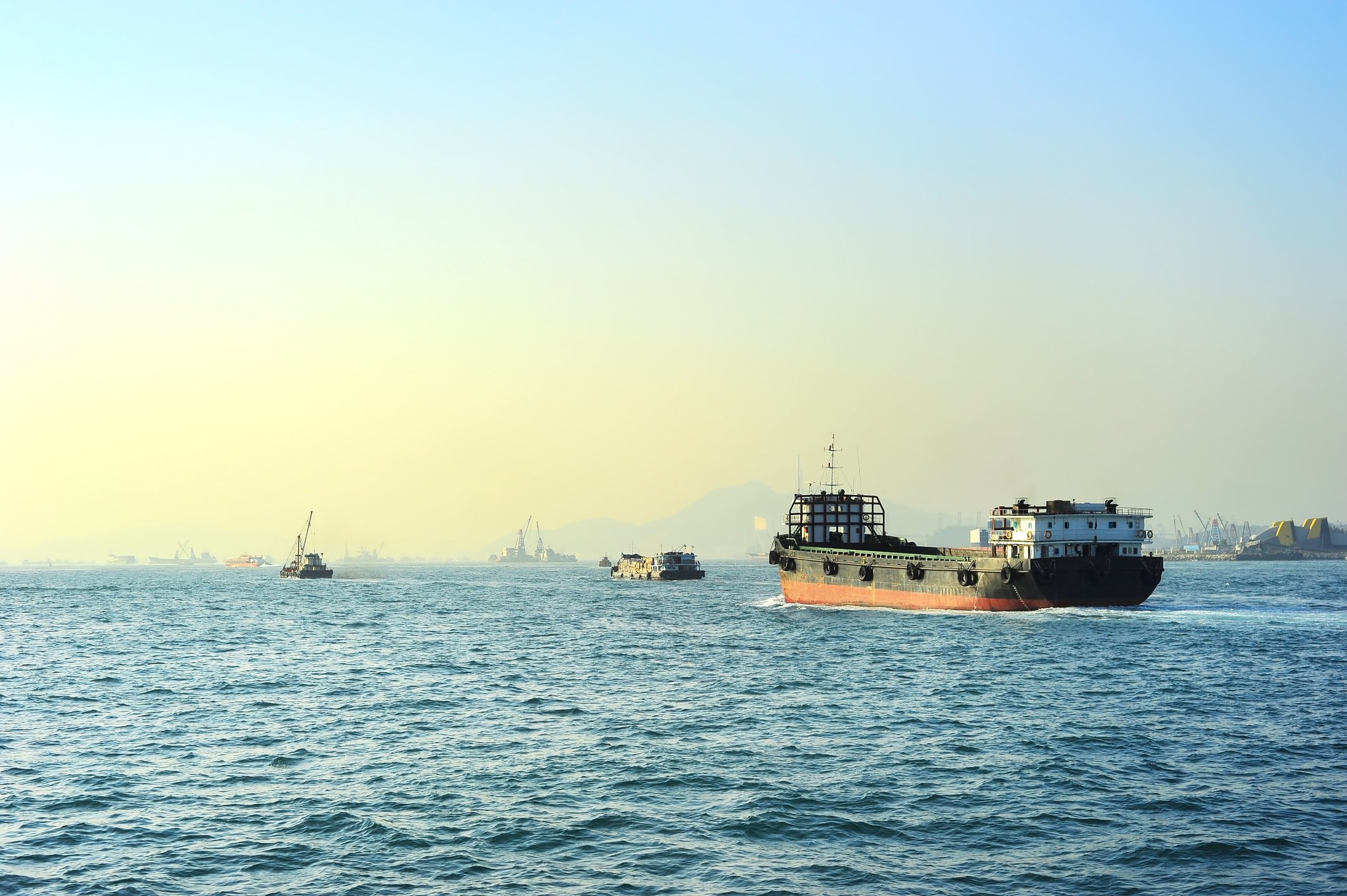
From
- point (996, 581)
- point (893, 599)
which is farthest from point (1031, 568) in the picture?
point (893, 599)

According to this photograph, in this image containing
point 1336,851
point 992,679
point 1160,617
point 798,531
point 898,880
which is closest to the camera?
point 898,880

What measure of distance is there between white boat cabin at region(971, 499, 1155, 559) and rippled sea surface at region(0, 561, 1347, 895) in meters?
16.1

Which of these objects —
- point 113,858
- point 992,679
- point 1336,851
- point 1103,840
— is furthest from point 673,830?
point 992,679

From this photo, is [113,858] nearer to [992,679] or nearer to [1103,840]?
[1103,840]

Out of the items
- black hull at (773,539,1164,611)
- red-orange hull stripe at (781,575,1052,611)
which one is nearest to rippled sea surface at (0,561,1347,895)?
black hull at (773,539,1164,611)

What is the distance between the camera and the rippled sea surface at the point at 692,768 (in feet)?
75.6

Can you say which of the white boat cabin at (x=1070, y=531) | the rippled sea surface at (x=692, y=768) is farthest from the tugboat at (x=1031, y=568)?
the rippled sea surface at (x=692, y=768)

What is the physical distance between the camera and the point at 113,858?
24141mm

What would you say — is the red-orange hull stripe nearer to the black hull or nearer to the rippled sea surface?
the black hull

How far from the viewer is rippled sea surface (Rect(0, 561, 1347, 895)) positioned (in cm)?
2303

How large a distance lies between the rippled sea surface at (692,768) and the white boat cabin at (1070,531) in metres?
16.1

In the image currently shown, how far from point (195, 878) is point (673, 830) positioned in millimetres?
10247

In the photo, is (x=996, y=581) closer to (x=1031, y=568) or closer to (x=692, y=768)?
(x=1031, y=568)

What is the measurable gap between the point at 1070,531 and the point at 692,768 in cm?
6252
